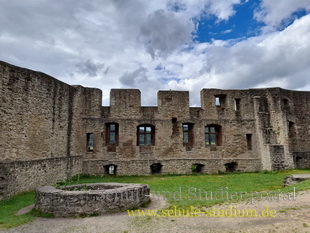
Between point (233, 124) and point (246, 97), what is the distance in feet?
8.44

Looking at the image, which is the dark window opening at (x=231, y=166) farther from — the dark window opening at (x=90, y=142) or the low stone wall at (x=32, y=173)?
the low stone wall at (x=32, y=173)

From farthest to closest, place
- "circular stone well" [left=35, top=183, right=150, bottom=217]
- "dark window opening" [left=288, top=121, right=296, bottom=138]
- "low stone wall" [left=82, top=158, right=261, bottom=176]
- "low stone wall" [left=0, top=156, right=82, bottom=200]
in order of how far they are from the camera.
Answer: "dark window opening" [left=288, top=121, right=296, bottom=138] < "low stone wall" [left=82, top=158, right=261, bottom=176] < "low stone wall" [left=0, top=156, right=82, bottom=200] < "circular stone well" [left=35, top=183, right=150, bottom=217]

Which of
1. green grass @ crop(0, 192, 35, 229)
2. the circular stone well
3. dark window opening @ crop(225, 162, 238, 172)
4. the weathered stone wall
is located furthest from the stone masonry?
the circular stone well

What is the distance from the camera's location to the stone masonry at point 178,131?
52.1 ft

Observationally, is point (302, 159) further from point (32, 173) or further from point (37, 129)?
point (37, 129)

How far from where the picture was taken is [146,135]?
17766mm

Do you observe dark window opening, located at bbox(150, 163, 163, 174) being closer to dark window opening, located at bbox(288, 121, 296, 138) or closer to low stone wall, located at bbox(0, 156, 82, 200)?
low stone wall, located at bbox(0, 156, 82, 200)

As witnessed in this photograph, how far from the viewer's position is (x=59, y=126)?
1419 cm

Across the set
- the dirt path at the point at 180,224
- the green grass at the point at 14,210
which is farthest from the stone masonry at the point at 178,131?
the dirt path at the point at 180,224

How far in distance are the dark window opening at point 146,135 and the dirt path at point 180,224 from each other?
1109cm

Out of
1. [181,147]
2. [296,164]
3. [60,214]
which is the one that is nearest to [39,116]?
[60,214]

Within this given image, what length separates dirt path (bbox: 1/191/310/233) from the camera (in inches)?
199

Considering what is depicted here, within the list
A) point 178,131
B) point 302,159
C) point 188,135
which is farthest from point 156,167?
point 302,159

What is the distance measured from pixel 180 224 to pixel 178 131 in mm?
12111
